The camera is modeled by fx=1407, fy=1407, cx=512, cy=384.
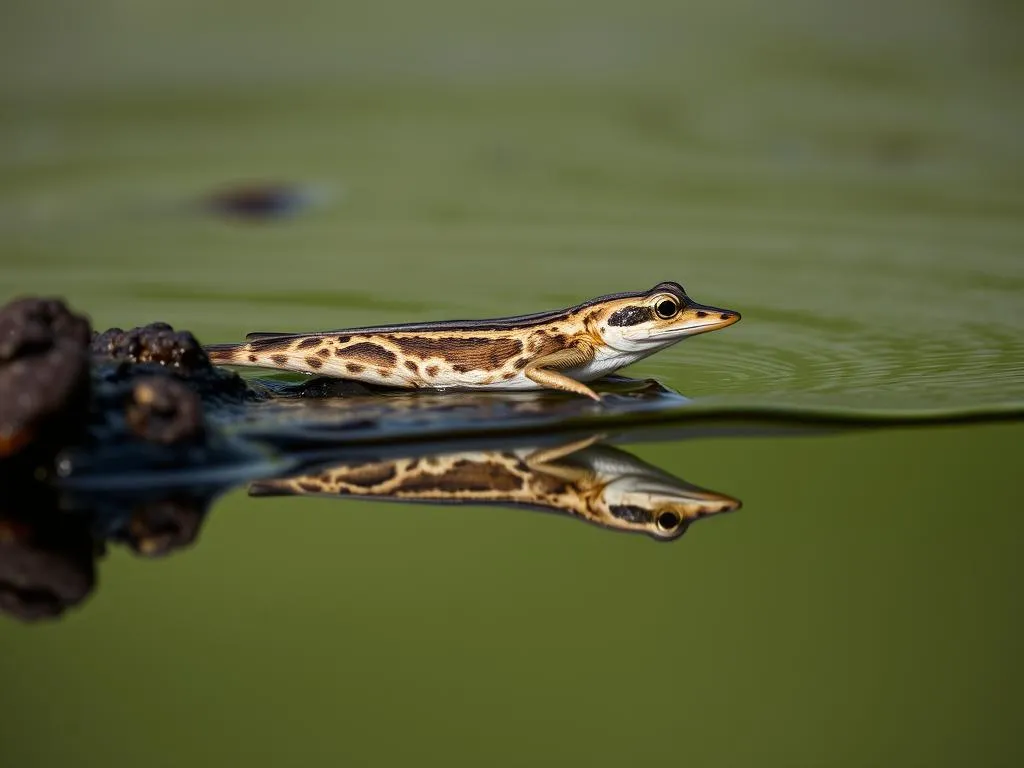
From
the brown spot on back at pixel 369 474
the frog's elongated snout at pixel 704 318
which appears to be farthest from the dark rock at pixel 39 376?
the frog's elongated snout at pixel 704 318

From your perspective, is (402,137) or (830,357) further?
(402,137)

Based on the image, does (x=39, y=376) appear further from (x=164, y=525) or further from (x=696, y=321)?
(x=696, y=321)

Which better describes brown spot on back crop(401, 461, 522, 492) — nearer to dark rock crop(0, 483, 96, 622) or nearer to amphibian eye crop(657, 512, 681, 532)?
amphibian eye crop(657, 512, 681, 532)

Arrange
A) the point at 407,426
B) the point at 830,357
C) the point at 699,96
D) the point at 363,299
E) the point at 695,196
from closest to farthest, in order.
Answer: the point at 407,426
the point at 830,357
the point at 363,299
the point at 695,196
the point at 699,96

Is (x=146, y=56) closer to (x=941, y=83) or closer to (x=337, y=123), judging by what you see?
(x=337, y=123)

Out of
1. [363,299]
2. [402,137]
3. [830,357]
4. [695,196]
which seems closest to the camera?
[830,357]

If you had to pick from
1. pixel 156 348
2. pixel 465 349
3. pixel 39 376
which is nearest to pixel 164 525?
pixel 39 376

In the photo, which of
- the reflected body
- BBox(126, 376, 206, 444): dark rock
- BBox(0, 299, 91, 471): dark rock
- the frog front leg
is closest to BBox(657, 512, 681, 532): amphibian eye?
the frog front leg

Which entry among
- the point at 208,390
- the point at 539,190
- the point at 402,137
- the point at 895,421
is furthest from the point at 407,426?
the point at 402,137

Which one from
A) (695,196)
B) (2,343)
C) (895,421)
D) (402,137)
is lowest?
(895,421)
